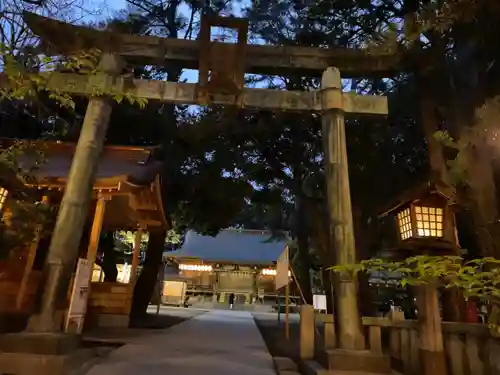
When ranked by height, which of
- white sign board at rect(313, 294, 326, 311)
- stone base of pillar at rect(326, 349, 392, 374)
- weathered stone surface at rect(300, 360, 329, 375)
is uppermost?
white sign board at rect(313, 294, 326, 311)

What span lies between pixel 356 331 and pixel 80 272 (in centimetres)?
416

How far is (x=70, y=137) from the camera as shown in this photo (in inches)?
402

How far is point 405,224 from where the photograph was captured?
458cm

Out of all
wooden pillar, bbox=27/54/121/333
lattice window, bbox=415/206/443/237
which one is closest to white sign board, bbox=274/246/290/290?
lattice window, bbox=415/206/443/237

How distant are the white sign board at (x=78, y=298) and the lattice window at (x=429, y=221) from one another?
4.82m

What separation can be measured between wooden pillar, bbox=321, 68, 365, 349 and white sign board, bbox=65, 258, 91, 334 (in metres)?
3.84

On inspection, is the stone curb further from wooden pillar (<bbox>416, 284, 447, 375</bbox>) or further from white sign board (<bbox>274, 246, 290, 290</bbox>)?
wooden pillar (<bbox>416, 284, 447, 375</bbox>)

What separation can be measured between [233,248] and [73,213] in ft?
71.6

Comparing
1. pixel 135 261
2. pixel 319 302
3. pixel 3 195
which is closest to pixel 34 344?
pixel 3 195

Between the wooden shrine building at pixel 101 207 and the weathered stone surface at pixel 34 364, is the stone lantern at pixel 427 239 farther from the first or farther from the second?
the wooden shrine building at pixel 101 207

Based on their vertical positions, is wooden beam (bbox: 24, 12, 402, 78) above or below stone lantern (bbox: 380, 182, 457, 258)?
above

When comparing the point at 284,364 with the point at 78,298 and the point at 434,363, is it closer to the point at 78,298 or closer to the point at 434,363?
the point at 434,363

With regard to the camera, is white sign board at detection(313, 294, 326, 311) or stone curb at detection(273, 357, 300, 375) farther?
white sign board at detection(313, 294, 326, 311)

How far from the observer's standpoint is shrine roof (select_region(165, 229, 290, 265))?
2512cm
